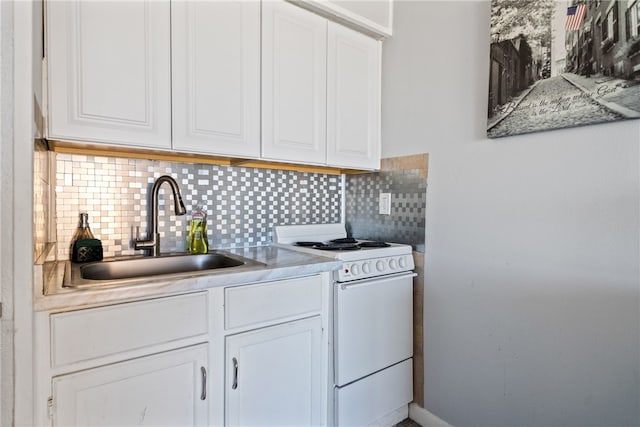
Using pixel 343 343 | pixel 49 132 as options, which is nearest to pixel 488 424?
pixel 343 343

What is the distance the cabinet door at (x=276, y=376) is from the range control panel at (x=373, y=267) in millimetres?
243

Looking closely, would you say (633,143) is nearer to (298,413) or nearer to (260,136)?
(260,136)

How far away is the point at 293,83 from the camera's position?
172cm

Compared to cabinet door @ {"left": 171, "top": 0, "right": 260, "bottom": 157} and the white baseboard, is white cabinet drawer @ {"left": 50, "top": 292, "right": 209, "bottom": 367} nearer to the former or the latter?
cabinet door @ {"left": 171, "top": 0, "right": 260, "bottom": 157}

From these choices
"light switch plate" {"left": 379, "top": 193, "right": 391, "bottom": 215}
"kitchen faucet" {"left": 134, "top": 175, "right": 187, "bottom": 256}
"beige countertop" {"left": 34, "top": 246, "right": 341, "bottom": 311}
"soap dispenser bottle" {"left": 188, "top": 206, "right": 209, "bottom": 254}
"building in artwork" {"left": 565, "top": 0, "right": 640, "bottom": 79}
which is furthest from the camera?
"light switch plate" {"left": 379, "top": 193, "right": 391, "bottom": 215}

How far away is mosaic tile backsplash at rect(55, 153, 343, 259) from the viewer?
1.45m

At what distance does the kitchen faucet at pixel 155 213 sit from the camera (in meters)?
1.54

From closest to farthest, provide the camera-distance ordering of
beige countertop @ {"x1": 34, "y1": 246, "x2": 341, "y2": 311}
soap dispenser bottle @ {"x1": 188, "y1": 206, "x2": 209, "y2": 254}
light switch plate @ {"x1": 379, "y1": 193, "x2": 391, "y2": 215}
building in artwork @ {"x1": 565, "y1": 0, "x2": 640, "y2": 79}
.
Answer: beige countertop @ {"x1": 34, "y1": 246, "x2": 341, "y2": 311} < building in artwork @ {"x1": 565, "y1": 0, "x2": 640, "y2": 79} < soap dispenser bottle @ {"x1": 188, "y1": 206, "x2": 209, "y2": 254} < light switch plate @ {"x1": 379, "y1": 193, "x2": 391, "y2": 215}

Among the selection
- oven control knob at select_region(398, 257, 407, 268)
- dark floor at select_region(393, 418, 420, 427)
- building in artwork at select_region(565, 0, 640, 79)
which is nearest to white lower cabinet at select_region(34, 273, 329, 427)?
oven control knob at select_region(398, 257, 407, 268)

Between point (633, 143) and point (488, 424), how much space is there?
1.32 metres

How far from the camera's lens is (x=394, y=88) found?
2.02 m

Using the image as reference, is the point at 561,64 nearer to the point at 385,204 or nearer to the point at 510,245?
the point at 510,245

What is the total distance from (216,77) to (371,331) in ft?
4.57

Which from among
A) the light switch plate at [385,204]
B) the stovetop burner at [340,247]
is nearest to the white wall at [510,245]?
the light switch plate at [385,204]
